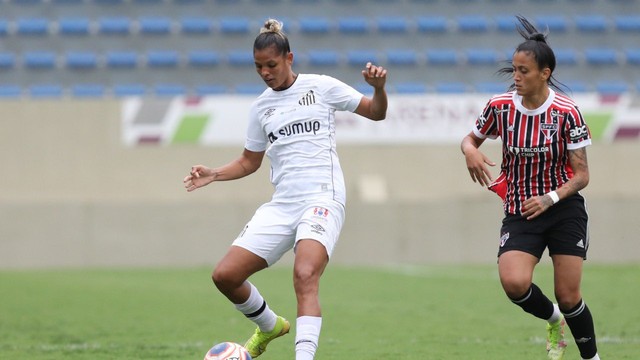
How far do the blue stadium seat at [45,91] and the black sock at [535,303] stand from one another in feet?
49.5

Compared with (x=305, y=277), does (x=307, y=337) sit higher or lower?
lower

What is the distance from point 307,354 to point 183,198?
14.0m

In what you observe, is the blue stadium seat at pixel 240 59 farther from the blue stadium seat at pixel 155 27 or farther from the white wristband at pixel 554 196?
the white wristband at pixel 554 196

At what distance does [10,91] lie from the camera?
66.3ft

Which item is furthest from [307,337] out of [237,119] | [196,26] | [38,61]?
[196,26]

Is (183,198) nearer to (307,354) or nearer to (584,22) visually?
(584,22)

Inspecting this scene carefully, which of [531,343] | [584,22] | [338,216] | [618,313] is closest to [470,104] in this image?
[584,22]

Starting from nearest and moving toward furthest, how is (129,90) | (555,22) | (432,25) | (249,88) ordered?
(129,90) < (249,88) < (432,25) < (555,22)

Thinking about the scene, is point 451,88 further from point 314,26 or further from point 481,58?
Result: point 314,26

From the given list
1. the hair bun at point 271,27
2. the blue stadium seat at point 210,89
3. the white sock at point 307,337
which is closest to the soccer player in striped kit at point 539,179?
the white sock at point 307,337

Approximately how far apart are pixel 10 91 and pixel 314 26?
5.95 metres

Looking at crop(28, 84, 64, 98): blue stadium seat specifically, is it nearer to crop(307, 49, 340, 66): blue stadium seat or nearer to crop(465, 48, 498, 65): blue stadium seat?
crop(307, 49, 340, 66): blue stadium seat

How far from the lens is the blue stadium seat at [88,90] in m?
20.2

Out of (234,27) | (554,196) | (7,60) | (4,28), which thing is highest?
(4,28)
